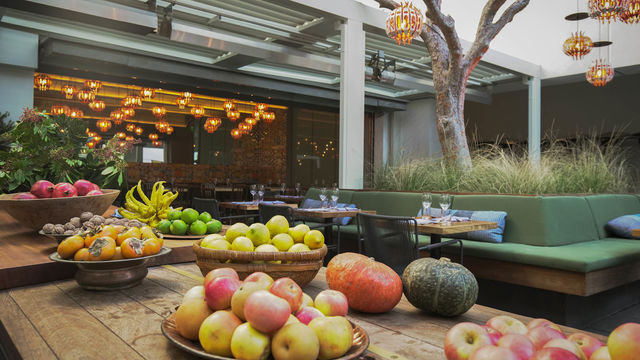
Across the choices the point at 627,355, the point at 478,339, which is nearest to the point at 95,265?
the point at 478,339

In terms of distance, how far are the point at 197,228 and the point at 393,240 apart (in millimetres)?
1818

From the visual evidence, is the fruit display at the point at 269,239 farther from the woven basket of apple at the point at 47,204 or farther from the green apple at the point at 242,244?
the woven basket of apple at the point at 47,204

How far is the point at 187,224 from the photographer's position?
1646 millimetres

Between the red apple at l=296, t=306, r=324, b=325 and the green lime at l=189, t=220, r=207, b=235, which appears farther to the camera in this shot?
the green lime at l=189, t=220, r=207, b=235

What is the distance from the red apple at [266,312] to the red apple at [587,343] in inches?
15.3

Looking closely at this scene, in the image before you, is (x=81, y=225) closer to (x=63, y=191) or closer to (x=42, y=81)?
(x=63, y=191)

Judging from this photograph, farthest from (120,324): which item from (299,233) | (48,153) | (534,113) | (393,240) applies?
(534,113)

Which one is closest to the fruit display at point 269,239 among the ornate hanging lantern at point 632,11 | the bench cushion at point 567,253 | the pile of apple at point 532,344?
the pile of apple at point 532,344

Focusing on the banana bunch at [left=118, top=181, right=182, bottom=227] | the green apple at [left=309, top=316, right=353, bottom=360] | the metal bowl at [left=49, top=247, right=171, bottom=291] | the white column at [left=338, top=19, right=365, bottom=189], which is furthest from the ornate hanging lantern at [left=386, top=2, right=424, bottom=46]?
the green apple at [left=309, top=316, right=353, bottom=360]

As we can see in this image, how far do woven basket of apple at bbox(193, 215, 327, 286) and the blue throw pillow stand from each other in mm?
4395

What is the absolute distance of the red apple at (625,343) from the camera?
50 centimetres

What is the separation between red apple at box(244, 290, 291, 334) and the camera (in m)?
0.60

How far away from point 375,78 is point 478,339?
8.80 metres

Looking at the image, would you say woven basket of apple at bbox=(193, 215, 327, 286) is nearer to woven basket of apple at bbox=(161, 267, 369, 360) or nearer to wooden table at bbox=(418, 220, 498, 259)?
woven basket of apple at bbox=(161, 267, 369, 360)
